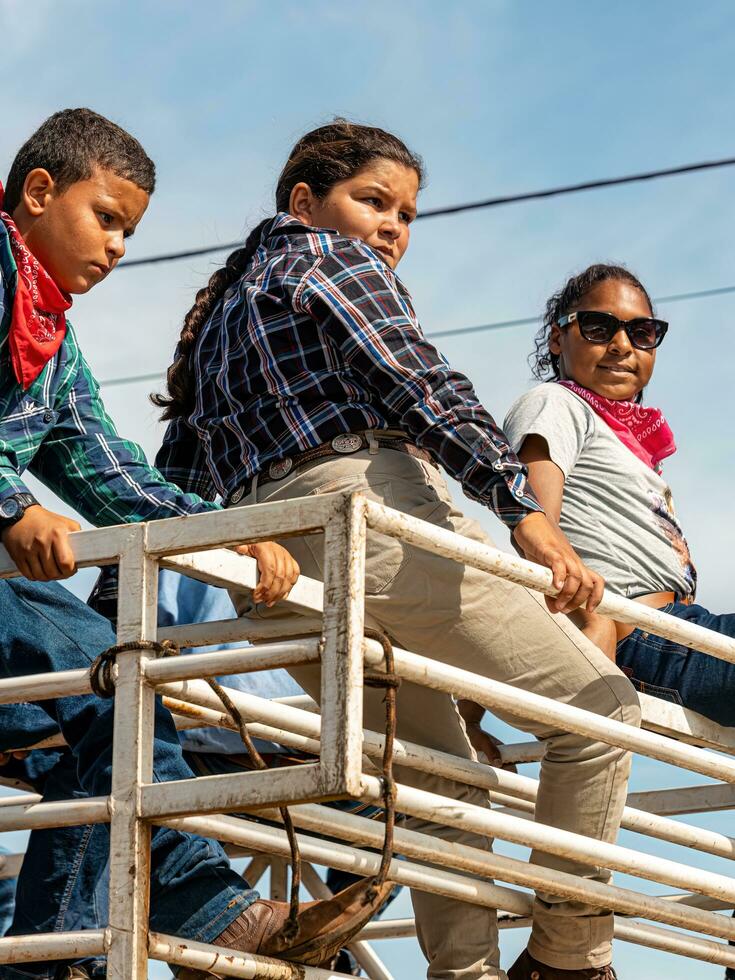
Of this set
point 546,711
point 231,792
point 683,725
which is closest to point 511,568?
point 546,711

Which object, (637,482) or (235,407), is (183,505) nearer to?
(235,407)

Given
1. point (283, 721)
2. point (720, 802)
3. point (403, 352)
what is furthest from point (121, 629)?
point (720, 802)

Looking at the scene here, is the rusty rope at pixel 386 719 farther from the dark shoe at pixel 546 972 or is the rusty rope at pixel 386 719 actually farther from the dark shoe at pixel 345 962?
the dark shoe at pixel 345 962

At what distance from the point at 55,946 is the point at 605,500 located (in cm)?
229

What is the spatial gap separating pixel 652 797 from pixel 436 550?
2353mm

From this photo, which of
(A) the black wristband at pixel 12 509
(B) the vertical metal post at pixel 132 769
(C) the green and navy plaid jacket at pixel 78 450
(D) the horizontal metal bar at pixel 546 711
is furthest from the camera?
(C) the green and navy plaid jacket at pixel 78 450

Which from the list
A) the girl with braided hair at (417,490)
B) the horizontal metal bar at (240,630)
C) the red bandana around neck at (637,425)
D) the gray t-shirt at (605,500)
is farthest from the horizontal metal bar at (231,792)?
the red bandana around neck at (637,425)

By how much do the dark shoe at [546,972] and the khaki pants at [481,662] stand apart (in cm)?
2

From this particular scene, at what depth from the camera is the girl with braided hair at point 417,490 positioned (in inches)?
136

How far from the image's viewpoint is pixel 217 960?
288 cm

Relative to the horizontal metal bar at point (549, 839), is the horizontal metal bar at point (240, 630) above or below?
above

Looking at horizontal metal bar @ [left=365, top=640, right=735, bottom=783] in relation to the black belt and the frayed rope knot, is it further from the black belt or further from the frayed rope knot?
the black belt

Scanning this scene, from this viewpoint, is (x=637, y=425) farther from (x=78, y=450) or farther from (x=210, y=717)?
(x=210, y=717)

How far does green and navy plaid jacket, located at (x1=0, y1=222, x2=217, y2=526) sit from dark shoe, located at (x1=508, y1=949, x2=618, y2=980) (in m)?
1.27
